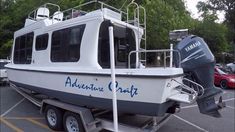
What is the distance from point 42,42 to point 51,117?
2.16 metres

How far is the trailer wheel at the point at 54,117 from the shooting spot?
718 centimetres

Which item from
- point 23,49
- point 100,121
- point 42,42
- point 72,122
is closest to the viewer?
point 100,121

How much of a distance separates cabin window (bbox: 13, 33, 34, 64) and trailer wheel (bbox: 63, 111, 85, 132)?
305cm

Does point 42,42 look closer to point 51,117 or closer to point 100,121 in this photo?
point 51,117

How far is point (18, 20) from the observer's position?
26906 mm

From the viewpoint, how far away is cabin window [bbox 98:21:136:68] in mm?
6621

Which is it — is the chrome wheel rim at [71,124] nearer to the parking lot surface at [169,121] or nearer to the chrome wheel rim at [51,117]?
the chrome wheel rim at [51,117]

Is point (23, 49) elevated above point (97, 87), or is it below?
above

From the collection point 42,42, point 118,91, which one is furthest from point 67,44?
point 118,91

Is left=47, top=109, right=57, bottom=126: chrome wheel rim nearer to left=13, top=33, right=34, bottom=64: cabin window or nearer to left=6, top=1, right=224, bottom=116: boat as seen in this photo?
left=6, top=1, right=224, bottom=116: boat

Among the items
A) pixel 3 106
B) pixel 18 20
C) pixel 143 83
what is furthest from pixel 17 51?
pixel 18 20

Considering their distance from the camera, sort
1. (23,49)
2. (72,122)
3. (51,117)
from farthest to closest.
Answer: (23,49) < (51,117) < (72,122)

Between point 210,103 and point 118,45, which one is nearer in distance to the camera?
point 210,103

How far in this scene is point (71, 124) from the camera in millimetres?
6777
